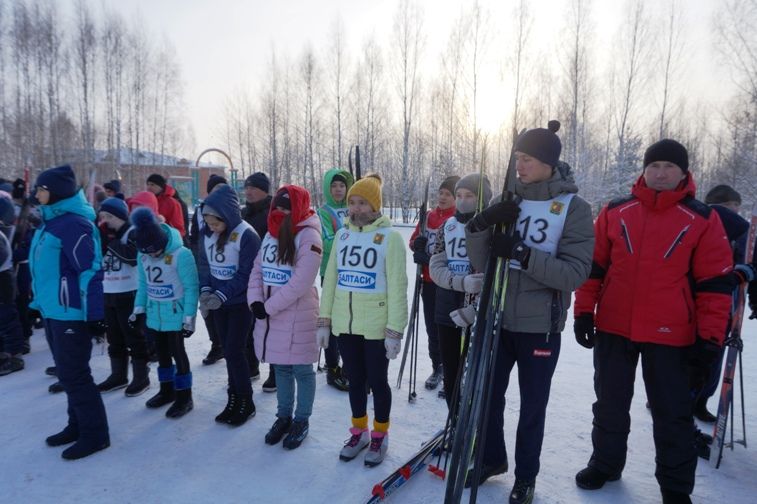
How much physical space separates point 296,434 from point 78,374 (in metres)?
1.58

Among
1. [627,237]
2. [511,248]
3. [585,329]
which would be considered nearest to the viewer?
[511,248]

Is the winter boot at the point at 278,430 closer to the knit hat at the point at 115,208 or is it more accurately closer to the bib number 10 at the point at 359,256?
the bib number 10 at the point at 359,256

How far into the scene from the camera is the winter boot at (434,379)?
4262mm

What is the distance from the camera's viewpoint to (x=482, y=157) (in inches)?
93.6

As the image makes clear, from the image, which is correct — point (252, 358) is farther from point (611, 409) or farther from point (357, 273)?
point (611, 409)

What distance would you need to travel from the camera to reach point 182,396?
3770 millimetres

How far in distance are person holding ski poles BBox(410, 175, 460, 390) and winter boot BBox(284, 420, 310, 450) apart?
4.55 feet

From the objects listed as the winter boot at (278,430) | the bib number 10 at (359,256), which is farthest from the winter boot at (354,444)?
the bib number 10 at (359,256)

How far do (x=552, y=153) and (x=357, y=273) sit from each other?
55.2 inches

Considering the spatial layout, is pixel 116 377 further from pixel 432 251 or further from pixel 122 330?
pixel 432 251

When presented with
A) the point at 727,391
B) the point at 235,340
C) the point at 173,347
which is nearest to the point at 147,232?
the point at 173,347

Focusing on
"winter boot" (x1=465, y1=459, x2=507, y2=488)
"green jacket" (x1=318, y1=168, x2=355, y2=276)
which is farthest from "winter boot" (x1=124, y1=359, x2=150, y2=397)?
"winter boot" (x1=465, y1=459, x2=507, y2=488)

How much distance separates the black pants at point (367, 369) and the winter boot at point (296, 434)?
502mm

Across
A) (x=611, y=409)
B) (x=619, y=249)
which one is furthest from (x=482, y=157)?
Result: (x=611, y=409)
